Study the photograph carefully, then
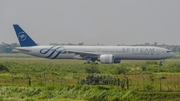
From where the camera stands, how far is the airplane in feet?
223

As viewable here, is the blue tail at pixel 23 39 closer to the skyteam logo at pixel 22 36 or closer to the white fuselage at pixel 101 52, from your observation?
the skyteam logo at pixel 22 36

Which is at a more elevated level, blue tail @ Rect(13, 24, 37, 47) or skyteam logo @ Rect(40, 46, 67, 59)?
blue tail @ Rect(13, 24, 37, 47)

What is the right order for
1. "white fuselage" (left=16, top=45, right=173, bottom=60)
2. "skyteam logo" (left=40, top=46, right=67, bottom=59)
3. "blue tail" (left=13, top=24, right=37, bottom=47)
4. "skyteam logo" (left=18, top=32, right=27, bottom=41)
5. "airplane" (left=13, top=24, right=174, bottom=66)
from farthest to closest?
"skyteam logo" (left=18, top=32, right=27, bottom=41) → "blue tail" (left=13, top=24, right=37, bottom=47) → "skyteam logo" (left=40, top=46, right=67, bottom=59) → "white fuselage" (left=16, top=45, right=173, bottom=60) → "airplane" (left=13, top=24, right=174, bottom=66)

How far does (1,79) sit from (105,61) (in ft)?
93.7

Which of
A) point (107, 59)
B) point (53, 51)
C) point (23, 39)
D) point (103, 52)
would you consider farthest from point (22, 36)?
point (107, 59)

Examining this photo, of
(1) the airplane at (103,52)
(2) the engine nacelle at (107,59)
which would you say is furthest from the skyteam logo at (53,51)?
(2) the engine nacelle at (107,59)

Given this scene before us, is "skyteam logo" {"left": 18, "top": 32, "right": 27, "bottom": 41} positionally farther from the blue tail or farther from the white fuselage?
the white fuselage

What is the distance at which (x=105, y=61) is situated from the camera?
219 ft

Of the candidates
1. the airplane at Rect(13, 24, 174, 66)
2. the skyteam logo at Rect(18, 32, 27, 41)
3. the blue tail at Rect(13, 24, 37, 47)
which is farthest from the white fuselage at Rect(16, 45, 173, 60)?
the skyteam logo at Rect(18, 32, 27, 41)

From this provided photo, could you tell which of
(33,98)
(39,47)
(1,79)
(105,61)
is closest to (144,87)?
(33,98)

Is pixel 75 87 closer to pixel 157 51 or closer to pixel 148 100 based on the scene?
pixel 148 100

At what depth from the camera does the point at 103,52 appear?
227ft

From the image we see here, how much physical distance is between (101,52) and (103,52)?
11.0 inches

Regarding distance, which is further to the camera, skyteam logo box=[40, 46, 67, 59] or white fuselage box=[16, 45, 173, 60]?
skyteam logo box=[40, 46, 67, 59]
